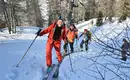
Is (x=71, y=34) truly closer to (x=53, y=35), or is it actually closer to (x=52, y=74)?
(x=53, y=35)

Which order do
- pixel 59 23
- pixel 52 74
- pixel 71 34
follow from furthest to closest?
1. pixel 71 34
2. pixel 59 23
3. pixel 52 74

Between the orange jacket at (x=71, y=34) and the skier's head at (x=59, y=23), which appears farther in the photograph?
the orange jacket at (x=71, y=34)

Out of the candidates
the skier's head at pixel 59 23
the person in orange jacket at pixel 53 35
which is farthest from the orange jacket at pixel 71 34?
the skier's head at pixel 59 23

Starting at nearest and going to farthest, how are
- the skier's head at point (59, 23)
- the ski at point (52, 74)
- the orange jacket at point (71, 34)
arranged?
the ski at point (52, 74) → the skier's head at point (59, 23) → the orange jacket at point (71, 34)

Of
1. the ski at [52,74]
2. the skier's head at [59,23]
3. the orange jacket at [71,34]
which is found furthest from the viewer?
the orange jacket at [71,34]

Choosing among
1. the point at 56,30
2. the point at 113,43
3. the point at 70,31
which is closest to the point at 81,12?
the point at 70,31

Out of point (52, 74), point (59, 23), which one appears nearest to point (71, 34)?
point (59, 23)

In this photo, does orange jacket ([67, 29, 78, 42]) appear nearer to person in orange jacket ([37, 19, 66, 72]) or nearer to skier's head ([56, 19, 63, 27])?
person in orange jacket ([37, 19, 66, 72])

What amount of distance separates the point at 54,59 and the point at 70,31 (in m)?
2.70

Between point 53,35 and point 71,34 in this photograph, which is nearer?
point 53,35

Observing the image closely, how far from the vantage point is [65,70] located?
32.9ft

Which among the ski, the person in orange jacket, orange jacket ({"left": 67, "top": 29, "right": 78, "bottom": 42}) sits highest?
the person in orange jacket

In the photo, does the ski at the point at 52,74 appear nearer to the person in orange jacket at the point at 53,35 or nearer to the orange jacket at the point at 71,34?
the person in orange jacket at the point at 53,35

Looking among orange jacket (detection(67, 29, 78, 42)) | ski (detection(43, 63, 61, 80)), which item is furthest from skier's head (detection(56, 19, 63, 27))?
orange jacket (detection(67, 29, 78, 42))
